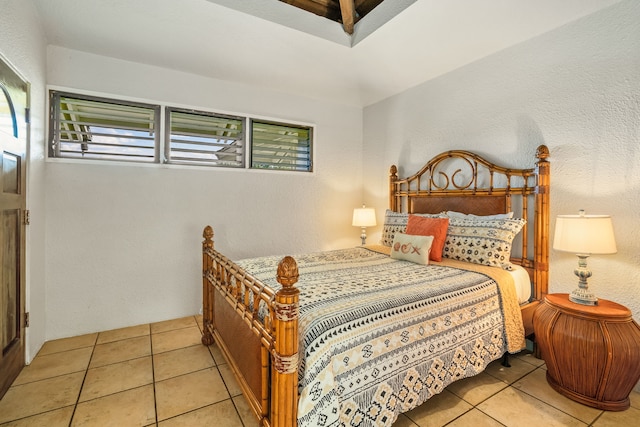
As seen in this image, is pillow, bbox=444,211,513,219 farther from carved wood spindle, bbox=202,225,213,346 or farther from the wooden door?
the wooden door

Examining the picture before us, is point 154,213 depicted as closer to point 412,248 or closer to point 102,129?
point 102,129

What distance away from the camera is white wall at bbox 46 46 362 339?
2596mm

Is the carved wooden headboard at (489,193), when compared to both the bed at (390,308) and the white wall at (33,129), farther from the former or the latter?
the white wall at (33,129)

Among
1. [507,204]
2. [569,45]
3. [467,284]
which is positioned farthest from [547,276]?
[569,45]

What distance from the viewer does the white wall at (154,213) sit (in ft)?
8.52

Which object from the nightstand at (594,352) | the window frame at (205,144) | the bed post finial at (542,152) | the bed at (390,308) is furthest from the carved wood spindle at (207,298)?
the bed post finial at (542,152)

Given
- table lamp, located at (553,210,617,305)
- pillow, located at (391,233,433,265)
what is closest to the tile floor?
table lamp, located at (553,210,617,305)

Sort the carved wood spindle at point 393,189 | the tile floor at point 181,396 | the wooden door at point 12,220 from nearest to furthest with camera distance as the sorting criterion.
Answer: the tile floor at point 181,396 < the wooden door at point 12,220 < the carved wood spindle at point 393,189

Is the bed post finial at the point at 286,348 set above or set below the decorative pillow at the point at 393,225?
below

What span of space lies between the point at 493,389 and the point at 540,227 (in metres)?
1.25

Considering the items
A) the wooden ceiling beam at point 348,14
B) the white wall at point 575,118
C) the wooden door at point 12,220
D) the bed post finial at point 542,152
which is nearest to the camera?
the wooden door at point 12,220

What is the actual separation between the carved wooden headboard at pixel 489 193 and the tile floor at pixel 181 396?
0.78 meters

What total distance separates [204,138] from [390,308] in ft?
8.58

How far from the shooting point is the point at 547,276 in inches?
92.4
